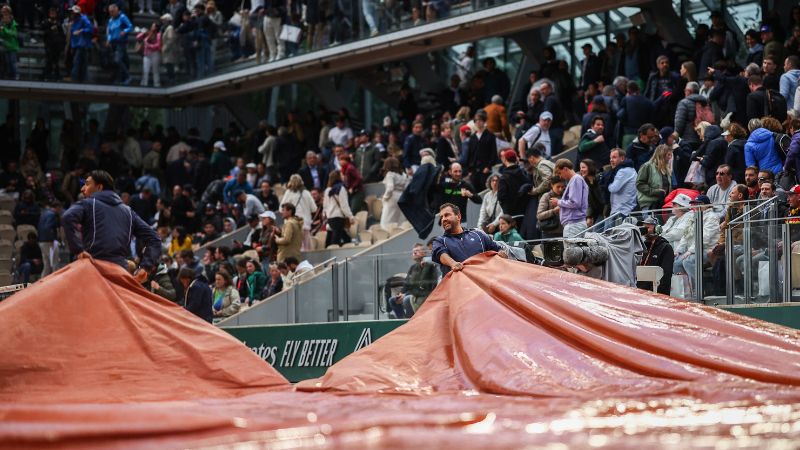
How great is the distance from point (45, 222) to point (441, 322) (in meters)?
14.5

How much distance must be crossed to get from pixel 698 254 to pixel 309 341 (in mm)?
5394

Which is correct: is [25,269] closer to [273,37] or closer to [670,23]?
[273,37]

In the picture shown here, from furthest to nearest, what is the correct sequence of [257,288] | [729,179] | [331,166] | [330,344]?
1. [331,166]
2. [257,288]
3. [330,344]
4. [729,179]

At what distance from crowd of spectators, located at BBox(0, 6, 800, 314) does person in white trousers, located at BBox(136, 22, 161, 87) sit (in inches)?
54.6

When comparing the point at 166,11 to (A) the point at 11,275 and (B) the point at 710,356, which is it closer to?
(A) the point at 11,275

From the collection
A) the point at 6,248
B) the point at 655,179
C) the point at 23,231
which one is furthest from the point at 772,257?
the point at 23,231

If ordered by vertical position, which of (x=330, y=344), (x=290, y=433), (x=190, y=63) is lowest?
(x=330, y=344)

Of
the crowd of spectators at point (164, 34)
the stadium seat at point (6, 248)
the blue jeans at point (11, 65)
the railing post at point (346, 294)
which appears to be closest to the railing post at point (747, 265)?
the railing post at point (346, 294)

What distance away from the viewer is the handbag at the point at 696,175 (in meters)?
15.2

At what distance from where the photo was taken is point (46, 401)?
10.1 metres

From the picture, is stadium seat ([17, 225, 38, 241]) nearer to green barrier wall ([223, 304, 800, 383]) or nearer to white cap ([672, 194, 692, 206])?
green barrier wall ([223, 304, 800, 383])

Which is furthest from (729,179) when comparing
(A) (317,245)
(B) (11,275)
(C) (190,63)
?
(C) (190,63)

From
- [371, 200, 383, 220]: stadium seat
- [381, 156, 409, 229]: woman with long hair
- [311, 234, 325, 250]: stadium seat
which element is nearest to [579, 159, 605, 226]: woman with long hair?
[381, 156, 409, 229]: woman with long hair

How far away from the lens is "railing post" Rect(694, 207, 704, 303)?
1320 centimetres
